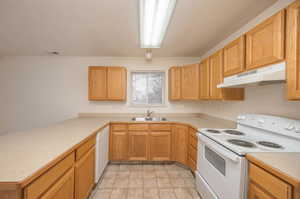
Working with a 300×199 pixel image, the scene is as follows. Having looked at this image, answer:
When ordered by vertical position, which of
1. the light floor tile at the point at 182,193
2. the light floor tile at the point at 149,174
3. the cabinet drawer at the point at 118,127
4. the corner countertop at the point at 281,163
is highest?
the corner countertop at the point at 281,163

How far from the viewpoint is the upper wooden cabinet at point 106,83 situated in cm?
282

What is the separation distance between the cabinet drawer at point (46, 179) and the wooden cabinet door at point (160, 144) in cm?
161

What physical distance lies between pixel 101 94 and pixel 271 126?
112 inches

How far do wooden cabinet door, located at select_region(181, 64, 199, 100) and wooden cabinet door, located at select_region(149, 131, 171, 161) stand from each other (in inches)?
37.0

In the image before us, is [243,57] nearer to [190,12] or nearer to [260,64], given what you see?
[260,64]

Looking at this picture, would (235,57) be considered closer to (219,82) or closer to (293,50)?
(219,82)

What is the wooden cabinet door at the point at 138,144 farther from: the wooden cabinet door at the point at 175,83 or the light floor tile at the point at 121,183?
the wooden cabinet door at the point at 175,83

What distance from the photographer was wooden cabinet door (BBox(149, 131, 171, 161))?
252 centimetres

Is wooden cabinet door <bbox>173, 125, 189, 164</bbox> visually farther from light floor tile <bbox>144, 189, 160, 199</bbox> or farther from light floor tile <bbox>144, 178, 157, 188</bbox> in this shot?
light floor tile <bbox>144, 189, 160, 199</bbox>

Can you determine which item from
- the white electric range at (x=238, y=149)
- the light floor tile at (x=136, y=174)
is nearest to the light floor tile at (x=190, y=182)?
the white electric range at (x=238, y=149)

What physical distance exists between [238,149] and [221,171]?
1.21ft

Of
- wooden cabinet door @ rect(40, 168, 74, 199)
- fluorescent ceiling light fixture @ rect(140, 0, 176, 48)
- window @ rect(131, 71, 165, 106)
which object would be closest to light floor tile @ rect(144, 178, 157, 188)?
wooden cabinet door @ rect(40, 168, 74, 199)

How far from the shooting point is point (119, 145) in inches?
98.5

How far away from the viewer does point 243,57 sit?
1438 mm
